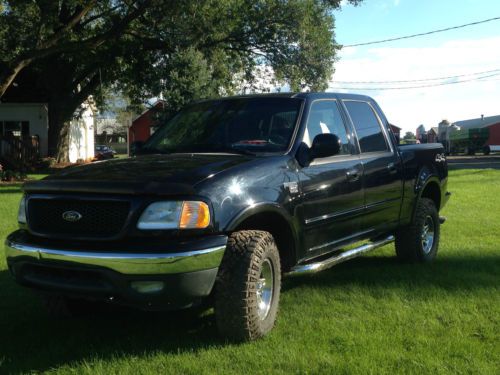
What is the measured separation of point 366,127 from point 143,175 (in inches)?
113

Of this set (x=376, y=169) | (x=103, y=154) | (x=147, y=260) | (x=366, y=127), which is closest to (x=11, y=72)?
(x=366, y=127)

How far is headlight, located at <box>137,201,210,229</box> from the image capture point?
3.46 m

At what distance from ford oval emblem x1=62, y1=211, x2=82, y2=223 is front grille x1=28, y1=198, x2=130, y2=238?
0.6 inches

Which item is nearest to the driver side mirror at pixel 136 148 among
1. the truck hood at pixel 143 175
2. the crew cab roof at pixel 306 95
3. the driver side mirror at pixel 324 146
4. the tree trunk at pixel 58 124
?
the truck hood at pixel 143 175

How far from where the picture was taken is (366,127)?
578 cm

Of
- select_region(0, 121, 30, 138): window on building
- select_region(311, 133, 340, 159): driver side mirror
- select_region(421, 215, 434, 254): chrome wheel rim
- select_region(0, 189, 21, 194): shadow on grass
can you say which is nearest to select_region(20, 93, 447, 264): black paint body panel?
select_region(311, 133, 340, 159): driver side mirror

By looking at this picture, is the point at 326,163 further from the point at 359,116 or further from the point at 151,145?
the point at 151,145

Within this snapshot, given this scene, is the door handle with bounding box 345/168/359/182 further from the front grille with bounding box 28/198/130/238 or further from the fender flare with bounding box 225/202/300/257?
the front grille with bounding box 28/198/130/238

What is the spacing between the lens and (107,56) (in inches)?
954

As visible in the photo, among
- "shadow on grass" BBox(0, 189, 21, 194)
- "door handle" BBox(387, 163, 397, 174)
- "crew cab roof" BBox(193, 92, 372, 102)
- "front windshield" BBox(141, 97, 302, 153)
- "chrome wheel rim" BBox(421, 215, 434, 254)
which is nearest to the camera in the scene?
"front windshield" BBox(141, 97, 302, 153)

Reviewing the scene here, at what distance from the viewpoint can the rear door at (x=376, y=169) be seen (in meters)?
5.38

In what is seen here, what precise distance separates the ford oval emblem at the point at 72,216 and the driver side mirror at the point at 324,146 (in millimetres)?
1909

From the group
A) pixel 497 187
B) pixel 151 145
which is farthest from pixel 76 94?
pixel 151 145

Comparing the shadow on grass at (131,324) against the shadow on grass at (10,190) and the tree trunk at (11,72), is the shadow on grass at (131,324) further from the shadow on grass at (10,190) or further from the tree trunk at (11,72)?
the tree trunk at (11,72)
